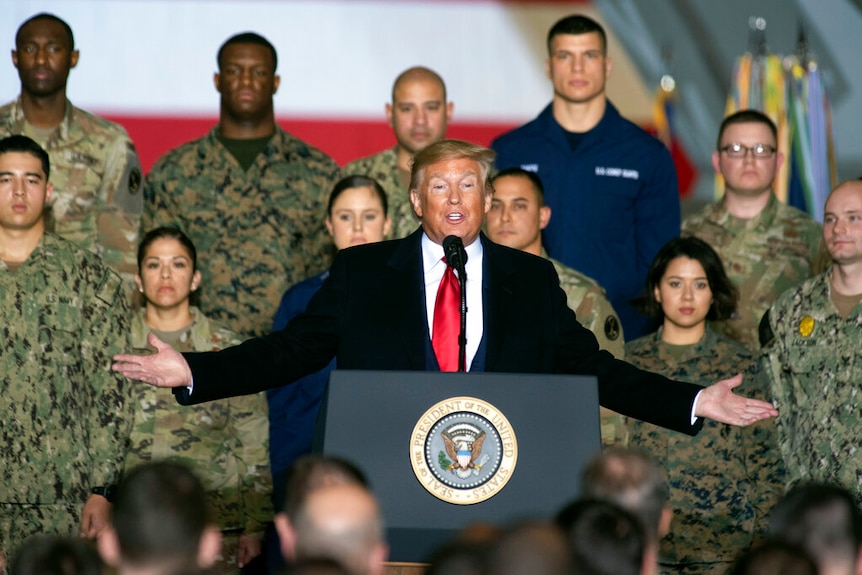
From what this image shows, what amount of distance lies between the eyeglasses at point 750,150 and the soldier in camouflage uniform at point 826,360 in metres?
0.81

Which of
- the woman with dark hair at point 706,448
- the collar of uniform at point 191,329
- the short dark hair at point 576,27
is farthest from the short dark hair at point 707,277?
the collar of uniform at point 191,329

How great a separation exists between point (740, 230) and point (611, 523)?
3.58 meters

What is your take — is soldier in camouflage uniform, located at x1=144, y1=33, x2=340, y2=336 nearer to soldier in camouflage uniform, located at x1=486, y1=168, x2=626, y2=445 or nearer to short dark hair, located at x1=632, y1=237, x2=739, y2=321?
soldier in camouflage uniform, located at x1=486, y1=168, x2=626, y2=445

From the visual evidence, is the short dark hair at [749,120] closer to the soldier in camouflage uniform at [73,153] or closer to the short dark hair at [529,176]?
the short dark hair at [529,176]

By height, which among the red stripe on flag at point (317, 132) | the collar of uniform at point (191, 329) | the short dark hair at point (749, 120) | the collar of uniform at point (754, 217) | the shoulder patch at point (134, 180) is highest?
the red stripe on flag at point (317, 132)

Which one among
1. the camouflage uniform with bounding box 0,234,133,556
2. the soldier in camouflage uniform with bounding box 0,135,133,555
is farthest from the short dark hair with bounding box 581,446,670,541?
the camouflage uniform with bounding box 0,234,133,556

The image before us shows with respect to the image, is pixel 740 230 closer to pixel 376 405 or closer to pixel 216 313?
pixel 216 313

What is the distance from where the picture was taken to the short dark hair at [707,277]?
552 centimetres

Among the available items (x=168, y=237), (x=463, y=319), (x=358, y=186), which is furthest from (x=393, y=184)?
(x=463, y=319)

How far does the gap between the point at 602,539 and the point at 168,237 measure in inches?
129

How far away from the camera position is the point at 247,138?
20.5 feet

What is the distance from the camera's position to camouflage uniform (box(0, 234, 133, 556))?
4.87 metres

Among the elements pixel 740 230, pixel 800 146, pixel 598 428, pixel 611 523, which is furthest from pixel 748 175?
pixel 611 523

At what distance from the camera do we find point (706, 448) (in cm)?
516
